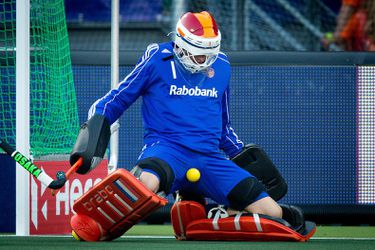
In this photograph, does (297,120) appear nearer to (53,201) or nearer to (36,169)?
(53,201)

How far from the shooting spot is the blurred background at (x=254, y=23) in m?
8.67

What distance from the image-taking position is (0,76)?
6375 millimetres

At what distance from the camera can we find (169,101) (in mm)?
5086

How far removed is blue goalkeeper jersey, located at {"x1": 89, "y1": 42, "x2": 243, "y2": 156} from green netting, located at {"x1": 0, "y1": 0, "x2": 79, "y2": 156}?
41.7 inches

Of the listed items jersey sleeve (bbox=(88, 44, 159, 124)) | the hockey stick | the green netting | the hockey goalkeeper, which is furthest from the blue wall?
the hockey stick

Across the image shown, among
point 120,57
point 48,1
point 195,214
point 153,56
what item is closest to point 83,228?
point 195,214

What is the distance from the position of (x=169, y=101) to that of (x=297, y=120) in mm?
2034

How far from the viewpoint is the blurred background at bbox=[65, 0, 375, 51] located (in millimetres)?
8672

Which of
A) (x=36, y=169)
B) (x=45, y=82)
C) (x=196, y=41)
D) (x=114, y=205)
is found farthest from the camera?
(x=45, y=82)

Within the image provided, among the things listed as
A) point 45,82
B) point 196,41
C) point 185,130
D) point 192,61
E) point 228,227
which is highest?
point 196,41

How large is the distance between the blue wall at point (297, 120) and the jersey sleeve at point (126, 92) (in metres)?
1.80

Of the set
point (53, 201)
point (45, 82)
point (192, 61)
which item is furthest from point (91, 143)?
point (45, 82)

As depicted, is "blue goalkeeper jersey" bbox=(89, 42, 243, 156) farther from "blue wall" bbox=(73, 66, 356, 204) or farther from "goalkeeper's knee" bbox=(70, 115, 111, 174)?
"blue wall" bbox=(73, 66, 356, 204)

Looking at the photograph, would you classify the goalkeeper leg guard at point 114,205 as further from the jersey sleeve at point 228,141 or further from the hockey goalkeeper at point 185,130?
the jersey sleeve at point 228,141
